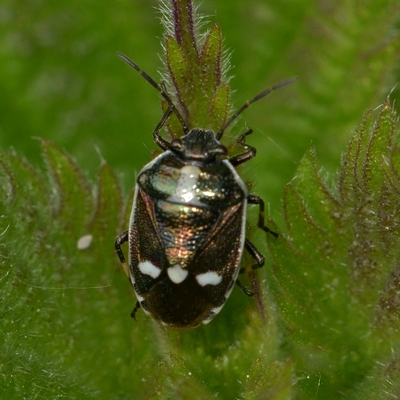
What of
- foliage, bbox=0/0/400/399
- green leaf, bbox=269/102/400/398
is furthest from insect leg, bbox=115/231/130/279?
green leaf, bbox=269/102/400/398

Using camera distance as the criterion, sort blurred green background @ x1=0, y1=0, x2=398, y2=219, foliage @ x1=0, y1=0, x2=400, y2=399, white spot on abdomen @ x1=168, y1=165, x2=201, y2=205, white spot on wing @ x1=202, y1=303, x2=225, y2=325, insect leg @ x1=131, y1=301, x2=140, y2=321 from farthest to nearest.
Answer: blurred green background @ x1=0, y1=0, x2=398, y2=219, insect leg @ x1=131, y1=301, x2=140, y2=321, white spot on abdomen @ x1=168, y1=165, x2=201, y2=205, white spot on wing @ x1=202, y1=303, x2=225, y2=325, foliage @ x1=0, y1=0, x2=400, y2=399

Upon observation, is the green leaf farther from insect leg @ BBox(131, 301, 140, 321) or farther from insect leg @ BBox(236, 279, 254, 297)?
insect leg @ BBox(131, 301, 140, 321)

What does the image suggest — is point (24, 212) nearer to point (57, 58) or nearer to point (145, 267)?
point (145, 267)

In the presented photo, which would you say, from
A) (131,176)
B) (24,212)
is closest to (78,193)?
(24,212)

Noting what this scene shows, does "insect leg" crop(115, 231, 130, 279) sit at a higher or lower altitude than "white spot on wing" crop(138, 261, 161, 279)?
lower

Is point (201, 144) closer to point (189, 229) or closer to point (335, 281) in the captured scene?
point (189, 229)

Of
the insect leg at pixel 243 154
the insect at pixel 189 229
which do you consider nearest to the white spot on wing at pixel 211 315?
the insect at pixel 189 229
